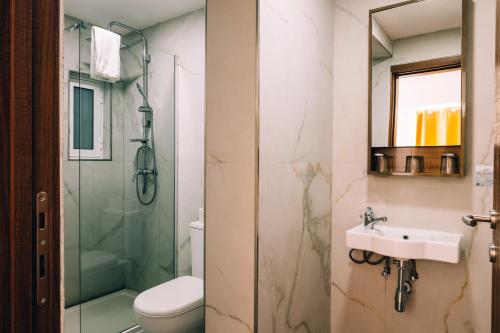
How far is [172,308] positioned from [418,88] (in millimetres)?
1889

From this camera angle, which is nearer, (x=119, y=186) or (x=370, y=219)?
(x=370, y=219)

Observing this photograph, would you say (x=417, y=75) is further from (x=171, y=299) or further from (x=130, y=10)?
(x=130, y=10)

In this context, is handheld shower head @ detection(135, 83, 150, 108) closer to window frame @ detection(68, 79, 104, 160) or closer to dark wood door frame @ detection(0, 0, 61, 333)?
window frame @ detection(68, 79, 104, 160)

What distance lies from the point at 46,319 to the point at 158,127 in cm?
207

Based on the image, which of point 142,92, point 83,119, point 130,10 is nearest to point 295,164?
point 142,92

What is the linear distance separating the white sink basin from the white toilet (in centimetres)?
101

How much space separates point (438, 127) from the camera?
5.88 feet

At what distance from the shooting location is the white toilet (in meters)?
1.81

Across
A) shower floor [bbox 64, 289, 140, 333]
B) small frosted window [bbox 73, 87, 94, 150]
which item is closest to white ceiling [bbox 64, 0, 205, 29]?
small frosted window [bbox 73, 87, 94, 150]

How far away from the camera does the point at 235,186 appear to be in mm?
1417

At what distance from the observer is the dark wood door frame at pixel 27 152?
603mm

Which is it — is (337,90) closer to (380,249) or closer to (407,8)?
(407,8)

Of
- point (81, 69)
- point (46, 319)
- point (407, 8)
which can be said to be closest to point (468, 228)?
point (407, 8)

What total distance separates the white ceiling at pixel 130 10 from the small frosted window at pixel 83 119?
75 centimetres
